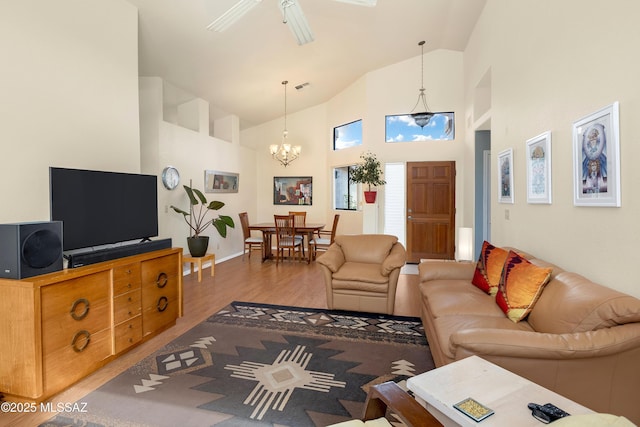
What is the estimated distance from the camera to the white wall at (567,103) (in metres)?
1.84

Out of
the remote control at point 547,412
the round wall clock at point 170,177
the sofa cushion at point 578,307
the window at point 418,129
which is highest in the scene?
the window at point 418,129

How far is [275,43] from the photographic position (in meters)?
4.79

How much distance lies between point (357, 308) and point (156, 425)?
2.37 meters

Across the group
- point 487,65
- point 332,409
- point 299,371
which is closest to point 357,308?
point 299,371

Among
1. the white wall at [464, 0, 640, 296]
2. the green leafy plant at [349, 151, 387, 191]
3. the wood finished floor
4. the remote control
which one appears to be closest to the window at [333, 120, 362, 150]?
the green leafy plant at [349, 151, 387, 191]

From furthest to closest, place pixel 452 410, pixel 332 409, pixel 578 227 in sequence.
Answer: pixel 578 227
pixel 332 409
pixel 452 410

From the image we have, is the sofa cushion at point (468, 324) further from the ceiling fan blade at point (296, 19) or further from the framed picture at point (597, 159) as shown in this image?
the ceiling fan blade at point (296, 19)

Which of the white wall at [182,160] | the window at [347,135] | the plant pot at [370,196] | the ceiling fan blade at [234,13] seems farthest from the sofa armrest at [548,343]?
the window at [347,135]

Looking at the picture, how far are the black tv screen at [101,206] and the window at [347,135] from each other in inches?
193

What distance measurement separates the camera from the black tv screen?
2.56m

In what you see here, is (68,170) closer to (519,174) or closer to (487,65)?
(519,174)

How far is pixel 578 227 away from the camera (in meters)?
2.33

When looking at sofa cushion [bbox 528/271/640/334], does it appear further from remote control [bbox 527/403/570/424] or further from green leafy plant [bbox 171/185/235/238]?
green leafy plant [bbox 171/185/235/238]

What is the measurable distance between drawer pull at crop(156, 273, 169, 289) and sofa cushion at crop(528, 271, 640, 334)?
10.2 feet
